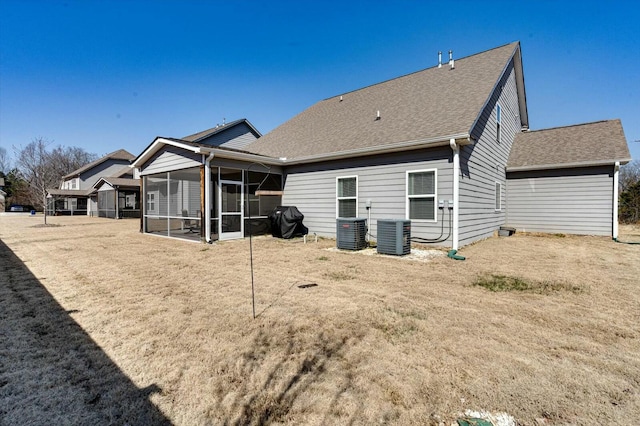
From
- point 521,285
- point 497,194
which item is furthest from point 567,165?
point 521,285

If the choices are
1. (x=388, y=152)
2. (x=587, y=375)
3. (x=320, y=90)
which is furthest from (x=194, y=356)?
(x=320, y=90)

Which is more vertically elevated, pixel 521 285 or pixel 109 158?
pixel 109 158

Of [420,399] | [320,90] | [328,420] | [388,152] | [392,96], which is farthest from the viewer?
[320,90]

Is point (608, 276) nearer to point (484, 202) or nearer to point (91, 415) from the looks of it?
point (484, 202)

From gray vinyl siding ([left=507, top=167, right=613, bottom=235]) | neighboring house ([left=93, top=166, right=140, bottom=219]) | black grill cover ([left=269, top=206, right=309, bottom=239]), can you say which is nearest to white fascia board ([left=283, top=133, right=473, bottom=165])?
black grill cover ([left=269, top=206, right=309, bottom=239])

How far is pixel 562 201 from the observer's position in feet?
34.7

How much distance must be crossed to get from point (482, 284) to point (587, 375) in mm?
2566

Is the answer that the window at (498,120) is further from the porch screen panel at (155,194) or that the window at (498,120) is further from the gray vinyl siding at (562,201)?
the porch screen panel at (155,194)

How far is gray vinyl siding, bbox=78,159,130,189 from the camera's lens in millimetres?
35062

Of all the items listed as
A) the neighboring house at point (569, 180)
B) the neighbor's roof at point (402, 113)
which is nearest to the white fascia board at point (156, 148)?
the neighbor's roof at point (402, 113)

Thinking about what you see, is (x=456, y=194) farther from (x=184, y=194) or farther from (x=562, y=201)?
(x=184, y=194)

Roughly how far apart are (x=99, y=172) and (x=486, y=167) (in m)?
42.2

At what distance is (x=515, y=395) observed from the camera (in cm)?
197

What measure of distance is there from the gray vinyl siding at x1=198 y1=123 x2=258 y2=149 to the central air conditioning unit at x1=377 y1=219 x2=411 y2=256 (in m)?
16.2
